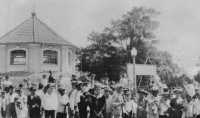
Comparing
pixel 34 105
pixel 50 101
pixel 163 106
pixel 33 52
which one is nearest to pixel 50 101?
pixel 50 101

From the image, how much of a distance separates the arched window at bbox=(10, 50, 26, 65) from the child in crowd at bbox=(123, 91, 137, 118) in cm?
2289

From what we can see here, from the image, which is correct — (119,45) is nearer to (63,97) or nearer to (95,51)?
(95,51)

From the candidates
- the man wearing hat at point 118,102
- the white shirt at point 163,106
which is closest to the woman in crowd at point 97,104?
the man wearing hat at point 118,102

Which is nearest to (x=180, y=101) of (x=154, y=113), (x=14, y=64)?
(x=154, y=113)

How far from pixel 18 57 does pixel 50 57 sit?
9.96 ft

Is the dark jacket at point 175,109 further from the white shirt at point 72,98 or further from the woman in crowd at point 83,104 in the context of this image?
the white shirt at point 72,98

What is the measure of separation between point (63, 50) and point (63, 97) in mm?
24176

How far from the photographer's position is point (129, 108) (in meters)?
14.7

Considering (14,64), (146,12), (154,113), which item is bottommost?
(154,113)

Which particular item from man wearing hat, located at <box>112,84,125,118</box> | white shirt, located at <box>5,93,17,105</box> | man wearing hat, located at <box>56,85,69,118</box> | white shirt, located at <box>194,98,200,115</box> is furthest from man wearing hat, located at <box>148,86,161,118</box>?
white shirt, located at <box>5,93,17,105</box>

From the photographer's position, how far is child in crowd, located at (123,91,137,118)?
14.6 meters

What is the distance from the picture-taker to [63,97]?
1385 centimetres

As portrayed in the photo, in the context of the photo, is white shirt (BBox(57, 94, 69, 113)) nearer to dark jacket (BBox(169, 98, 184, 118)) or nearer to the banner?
dark jacket (BBox(169, 98, 184, 118))

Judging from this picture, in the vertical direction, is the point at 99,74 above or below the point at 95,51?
below
